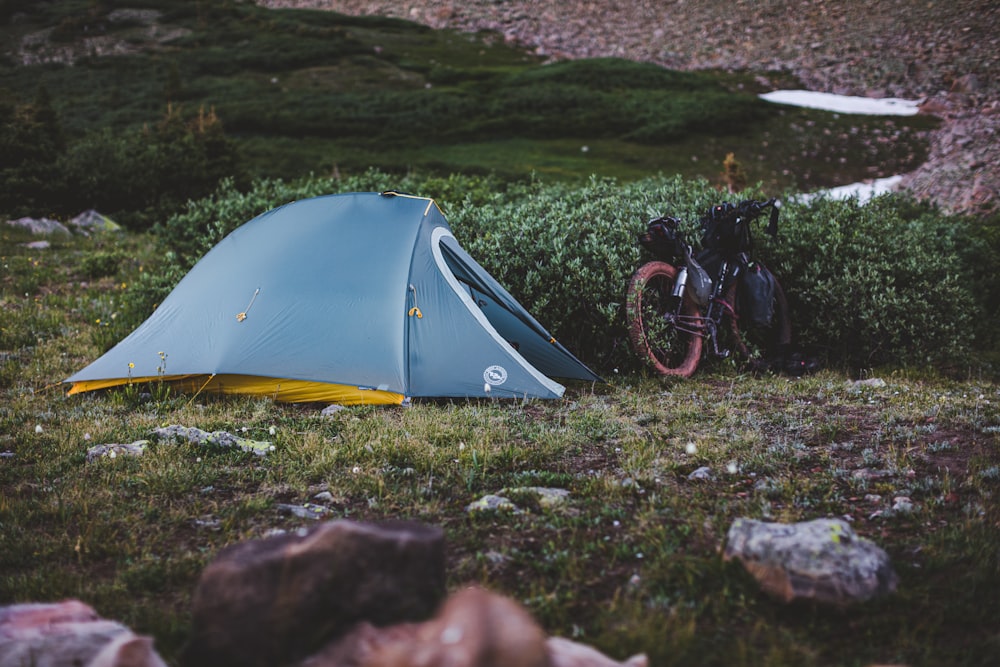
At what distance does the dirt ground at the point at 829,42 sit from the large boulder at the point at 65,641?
18.1m

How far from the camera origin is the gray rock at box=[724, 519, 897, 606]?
301 cm

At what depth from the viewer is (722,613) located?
3.05 meters

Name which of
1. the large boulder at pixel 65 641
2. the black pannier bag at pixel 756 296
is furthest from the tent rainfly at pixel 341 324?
the large boulder at pixel 65 641

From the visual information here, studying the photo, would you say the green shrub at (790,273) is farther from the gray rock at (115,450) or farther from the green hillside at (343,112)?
the green hillside at (343,112)

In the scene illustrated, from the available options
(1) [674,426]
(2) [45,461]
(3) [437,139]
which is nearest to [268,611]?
(2) [45,461]

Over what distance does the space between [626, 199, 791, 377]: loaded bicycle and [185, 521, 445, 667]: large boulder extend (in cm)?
590

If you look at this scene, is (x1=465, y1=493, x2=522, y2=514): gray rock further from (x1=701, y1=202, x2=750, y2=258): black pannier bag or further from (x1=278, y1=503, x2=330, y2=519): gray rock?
(x1=701, y1=202, x2=750, y2=258): black pannier bag

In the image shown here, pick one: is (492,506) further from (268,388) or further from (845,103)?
(845,103)

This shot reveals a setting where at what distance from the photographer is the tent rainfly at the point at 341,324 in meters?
6.98

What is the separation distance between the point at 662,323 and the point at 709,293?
0.76 meters

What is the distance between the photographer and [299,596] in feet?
8.14

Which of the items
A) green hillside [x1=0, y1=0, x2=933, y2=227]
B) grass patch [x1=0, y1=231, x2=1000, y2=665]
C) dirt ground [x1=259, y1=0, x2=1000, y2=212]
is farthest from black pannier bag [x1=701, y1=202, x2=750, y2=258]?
green hillside [x1=0, y1=0, x2=933, y2=227]

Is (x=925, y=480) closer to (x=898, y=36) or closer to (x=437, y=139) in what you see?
(x=437, y=139)

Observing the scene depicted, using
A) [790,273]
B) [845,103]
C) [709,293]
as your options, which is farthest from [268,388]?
[845,103]
